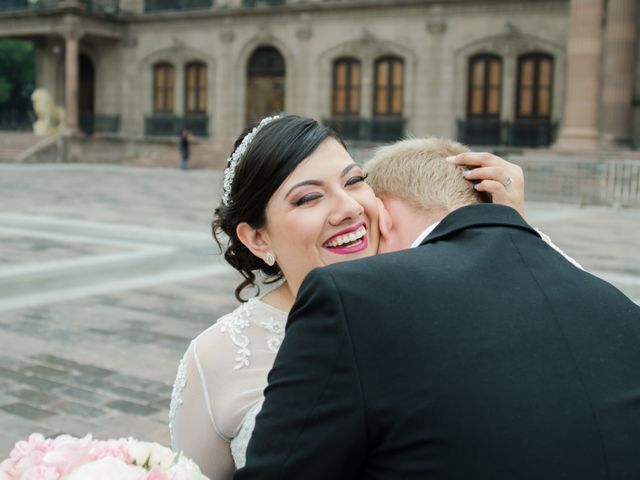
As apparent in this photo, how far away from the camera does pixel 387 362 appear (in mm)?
1744

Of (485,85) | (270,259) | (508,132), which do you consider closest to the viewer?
(270,259)

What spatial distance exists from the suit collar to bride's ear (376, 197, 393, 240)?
0.27 meters

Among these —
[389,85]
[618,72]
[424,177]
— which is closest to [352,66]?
[389,85]

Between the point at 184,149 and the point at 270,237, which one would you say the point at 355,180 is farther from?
the point at 184,149

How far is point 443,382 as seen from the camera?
1.72 meters

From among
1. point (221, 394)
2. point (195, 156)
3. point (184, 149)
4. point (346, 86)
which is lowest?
point (195, 156)

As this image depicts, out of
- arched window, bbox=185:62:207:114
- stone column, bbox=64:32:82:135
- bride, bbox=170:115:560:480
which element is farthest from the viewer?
arched window, bbox=185:62:207:114

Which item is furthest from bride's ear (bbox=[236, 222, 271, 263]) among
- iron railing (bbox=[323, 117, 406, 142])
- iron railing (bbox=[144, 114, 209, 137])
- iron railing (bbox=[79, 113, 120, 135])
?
iron railing (bbox=[79, 113, 120, 135])

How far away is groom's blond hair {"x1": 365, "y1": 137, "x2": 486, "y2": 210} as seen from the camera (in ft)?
7.31

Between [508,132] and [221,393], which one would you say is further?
[508,132]

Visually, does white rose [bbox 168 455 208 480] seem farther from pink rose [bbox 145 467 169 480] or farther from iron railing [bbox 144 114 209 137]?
iron railing [bbox 144 114 209 137]

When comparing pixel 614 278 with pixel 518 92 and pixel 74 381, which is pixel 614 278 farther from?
pixel 518 92

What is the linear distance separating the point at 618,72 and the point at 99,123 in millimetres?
23748

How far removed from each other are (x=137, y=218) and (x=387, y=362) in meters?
14.3
